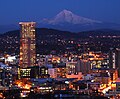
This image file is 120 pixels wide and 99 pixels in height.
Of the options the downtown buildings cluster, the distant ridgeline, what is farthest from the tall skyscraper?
the distant ridgeline

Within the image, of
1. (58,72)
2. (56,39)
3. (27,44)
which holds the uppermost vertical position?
(27,44)

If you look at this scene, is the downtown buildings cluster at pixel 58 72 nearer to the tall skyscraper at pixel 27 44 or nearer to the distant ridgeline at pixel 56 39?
the tall skyscraper at pixel 27 44

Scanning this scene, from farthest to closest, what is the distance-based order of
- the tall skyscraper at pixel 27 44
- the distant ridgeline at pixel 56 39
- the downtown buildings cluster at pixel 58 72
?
the distant ridgeline at pixel 56 39
the tall skyscraper at pixel 27 44
the downtown buildings cluster at pixel 58 72

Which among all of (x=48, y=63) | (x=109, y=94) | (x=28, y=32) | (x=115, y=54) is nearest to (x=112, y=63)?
(x=115, y=54)

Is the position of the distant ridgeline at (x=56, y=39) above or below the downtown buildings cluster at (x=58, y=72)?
above

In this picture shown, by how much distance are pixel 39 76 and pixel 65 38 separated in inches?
578

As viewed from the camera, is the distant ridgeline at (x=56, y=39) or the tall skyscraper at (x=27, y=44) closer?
the tall skyscraper at (x=27, y=44)

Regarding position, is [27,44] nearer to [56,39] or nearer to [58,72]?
[58,72]

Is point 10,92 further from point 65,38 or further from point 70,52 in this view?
point 65,38

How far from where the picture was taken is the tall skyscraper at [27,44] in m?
32.8

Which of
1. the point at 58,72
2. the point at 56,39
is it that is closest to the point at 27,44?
the point at 58,72

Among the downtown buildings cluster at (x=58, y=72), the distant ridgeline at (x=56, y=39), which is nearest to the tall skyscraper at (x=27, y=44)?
the downtown buildings cluster at (x=58, y=72)

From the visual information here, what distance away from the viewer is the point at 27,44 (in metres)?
34.7

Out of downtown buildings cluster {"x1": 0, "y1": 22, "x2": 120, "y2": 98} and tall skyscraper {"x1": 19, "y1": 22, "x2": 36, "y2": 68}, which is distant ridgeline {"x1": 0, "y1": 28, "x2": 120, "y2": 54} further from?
tall skyscraper {"x1": 19, "y1": 22, "x2": 36, "y2": 68}
